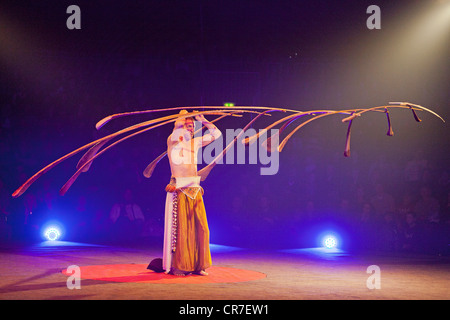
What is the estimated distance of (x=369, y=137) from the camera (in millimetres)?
10258

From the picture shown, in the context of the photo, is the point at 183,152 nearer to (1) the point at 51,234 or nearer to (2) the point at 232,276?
(2) the point at 232,276

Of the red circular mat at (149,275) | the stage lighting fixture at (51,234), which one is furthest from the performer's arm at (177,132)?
the stage lighting fixture at (51,234)

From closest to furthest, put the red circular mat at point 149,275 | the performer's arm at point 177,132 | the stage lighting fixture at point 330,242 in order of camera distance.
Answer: the red circular mat at point 149,275 < the performer's arm at point 177,132 < the stage lighting fixture at point 330,242

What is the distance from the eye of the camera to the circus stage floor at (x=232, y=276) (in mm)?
4777

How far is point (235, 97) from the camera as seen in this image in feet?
34.3

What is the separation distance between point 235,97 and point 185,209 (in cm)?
455

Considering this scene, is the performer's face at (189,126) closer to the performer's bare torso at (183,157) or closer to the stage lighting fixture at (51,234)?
the performer's bare torso at (183,157)

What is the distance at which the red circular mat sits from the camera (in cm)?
570

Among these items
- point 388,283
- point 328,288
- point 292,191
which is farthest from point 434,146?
point 328,288

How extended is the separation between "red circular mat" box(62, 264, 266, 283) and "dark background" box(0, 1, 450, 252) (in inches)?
158

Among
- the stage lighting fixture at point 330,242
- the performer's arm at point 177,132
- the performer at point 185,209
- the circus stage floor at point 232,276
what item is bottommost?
the stage lighting fixture at point 330,242

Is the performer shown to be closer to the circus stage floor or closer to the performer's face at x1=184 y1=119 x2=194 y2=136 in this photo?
the performer's face at x1=184 y1=119 x2=194 y2=136

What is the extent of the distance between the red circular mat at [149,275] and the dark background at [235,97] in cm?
401
